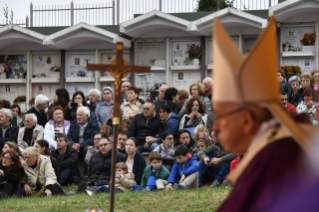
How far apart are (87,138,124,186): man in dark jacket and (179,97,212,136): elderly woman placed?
1661 mm

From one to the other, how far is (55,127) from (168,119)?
2544mm

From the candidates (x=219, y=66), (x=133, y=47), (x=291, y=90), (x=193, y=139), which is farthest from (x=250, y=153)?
(x=133, y=47)

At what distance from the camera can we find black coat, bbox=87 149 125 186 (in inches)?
393

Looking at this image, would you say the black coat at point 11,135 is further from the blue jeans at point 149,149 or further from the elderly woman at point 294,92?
the elderly woman at point 294,92

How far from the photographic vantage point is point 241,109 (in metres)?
2.54


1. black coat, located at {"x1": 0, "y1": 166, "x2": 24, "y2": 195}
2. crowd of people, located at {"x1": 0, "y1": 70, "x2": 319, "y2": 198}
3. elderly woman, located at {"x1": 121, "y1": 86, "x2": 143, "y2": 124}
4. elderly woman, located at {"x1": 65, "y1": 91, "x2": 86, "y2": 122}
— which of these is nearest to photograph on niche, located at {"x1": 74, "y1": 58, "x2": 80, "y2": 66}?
crowd of people, located at {"x1": 0, "y1": 70, "x2": 319, "y2": 198}

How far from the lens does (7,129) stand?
12.0m

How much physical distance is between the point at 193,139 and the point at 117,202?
2.83m

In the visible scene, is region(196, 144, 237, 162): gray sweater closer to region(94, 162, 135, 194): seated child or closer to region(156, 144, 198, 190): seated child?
region(156, 144, 198, 190): seated child

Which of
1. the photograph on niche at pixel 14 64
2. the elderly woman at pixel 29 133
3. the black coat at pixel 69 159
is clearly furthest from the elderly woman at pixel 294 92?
the photograph on niche at pixel 14 64

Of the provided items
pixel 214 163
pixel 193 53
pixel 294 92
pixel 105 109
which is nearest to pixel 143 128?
pixel 105 109

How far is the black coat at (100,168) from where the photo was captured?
998 centimetres

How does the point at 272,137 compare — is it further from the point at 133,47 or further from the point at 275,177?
the point at 133,47

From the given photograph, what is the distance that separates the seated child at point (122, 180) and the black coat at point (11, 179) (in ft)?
4.90
